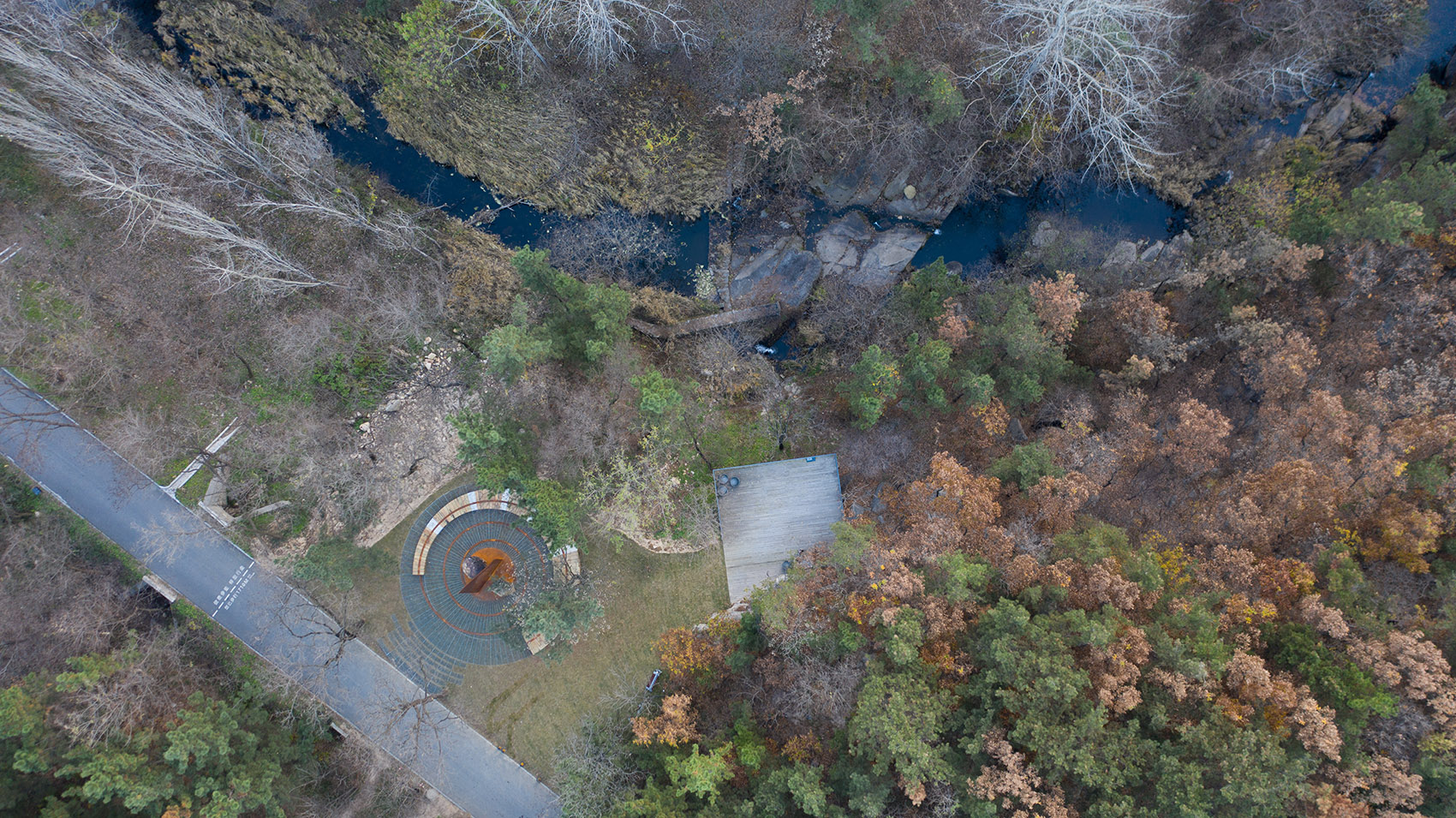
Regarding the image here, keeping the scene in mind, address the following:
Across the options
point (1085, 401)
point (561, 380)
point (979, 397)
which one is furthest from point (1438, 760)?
point (561, 380)

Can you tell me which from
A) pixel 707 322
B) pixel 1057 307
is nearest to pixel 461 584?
pixel 707 322

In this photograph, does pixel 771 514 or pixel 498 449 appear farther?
pixel 771 514

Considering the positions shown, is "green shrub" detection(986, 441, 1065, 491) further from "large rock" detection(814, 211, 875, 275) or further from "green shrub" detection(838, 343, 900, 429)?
"large rock" detection(814, 211, 875, 275)

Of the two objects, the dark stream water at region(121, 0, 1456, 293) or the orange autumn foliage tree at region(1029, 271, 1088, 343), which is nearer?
the orange autumn foliage tree at region(1029, 271, 1088, 343)

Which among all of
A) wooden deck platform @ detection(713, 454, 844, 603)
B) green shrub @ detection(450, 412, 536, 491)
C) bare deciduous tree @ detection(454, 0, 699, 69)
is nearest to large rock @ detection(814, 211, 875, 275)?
wooden deck platform @ detection(713, 454, 844, 603)

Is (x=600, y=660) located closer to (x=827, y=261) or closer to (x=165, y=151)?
(x=827, y=261)
